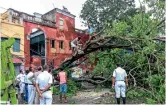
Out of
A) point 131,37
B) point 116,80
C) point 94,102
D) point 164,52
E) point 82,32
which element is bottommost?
point 94,102

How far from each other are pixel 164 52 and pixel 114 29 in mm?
2472

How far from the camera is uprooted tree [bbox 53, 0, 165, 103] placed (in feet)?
32.0

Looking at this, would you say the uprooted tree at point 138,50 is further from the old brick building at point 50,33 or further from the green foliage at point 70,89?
the old brick building at point 50,33

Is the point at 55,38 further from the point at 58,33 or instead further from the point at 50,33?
the point at 50,33

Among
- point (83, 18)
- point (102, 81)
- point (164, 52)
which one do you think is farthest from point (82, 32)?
point (164, 52)

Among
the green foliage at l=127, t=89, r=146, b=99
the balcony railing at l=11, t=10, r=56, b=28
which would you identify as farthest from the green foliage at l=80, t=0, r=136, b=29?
the green foliage at l=127, t=89, r=146, b=99

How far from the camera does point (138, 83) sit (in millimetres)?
11000

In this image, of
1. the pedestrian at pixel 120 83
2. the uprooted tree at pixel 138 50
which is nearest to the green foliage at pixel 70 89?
the uprooted tree at pixel 138 50

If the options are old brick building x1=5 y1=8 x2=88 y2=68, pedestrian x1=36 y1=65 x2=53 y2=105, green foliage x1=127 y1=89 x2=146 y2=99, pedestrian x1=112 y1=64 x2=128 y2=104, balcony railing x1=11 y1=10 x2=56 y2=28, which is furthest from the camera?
old brick building x1=5 y1=8 x2=88 y2=68

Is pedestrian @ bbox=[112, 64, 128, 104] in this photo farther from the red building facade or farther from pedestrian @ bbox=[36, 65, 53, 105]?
the red building facade

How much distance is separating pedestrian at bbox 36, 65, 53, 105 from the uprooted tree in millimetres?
3708

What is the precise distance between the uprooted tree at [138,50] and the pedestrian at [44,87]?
3.71m

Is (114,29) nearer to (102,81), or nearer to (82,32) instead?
(102,81)

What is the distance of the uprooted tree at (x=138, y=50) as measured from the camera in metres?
9.75
